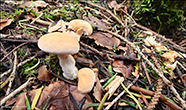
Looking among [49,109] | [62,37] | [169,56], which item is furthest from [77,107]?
[169,56]

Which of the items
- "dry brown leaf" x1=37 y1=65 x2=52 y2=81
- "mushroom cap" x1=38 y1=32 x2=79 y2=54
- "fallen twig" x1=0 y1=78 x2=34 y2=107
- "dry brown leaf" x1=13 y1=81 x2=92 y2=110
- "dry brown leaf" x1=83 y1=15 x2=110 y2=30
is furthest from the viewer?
"dry brown leaf" x1=83 y1=15 x2=110 y2=30

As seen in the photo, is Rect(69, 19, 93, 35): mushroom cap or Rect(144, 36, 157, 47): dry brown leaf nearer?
Rect(69, 19, 93, 35): mushroom cap

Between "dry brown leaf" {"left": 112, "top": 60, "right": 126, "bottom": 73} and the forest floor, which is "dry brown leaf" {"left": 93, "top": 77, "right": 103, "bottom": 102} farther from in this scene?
"dry brown leaf" {"left": 112, "top": 60, "right": 126, "bottom": 73}

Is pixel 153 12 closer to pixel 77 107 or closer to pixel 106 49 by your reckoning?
pixel 106 49

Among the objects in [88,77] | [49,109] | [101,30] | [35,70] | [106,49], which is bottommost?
[49,109]

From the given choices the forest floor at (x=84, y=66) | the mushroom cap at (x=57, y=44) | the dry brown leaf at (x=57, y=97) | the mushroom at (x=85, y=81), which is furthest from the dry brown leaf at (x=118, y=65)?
the mushroom cap at (x=57, y=44)

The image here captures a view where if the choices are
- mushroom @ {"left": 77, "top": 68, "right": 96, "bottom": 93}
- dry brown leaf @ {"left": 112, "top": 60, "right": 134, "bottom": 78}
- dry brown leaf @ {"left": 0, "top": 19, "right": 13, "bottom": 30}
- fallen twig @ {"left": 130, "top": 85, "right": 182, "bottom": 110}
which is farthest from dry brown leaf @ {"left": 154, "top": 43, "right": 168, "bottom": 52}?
dry brown leaf @ {"left": 0, "top": 19, "right": 13, "bottom": 30}

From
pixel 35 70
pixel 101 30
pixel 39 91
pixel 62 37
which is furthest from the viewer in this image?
pixel 101 30
